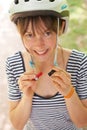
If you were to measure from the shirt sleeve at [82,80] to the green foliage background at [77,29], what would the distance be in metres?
2.38

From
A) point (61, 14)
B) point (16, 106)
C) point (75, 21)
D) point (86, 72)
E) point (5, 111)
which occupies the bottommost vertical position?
point (5, 111)

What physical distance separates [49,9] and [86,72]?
481 mm

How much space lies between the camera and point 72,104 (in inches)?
85.9

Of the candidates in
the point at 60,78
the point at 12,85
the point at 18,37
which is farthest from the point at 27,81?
the point at 18,37

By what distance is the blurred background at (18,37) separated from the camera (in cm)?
430

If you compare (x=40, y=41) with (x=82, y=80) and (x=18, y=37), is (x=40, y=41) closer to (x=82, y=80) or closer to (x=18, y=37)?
(x=82, y=80)

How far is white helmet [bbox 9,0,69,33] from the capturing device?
197 cm

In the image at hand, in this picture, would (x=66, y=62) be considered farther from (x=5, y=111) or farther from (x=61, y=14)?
(x=5, y=111)

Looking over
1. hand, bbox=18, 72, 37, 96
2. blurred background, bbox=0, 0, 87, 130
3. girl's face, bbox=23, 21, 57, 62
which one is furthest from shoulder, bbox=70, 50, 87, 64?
blurred background, bbox=0, 0, 87, 130

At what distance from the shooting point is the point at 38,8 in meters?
1.98

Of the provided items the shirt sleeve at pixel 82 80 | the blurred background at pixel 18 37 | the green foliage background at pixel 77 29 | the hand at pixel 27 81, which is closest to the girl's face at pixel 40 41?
the hand at pixel 27 81

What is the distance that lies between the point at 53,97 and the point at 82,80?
21cm

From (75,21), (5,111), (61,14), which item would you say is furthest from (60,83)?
(75,21)

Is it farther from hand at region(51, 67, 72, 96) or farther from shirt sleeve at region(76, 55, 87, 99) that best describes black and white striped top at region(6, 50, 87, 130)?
hand at region(51, 67, 72, 96)
